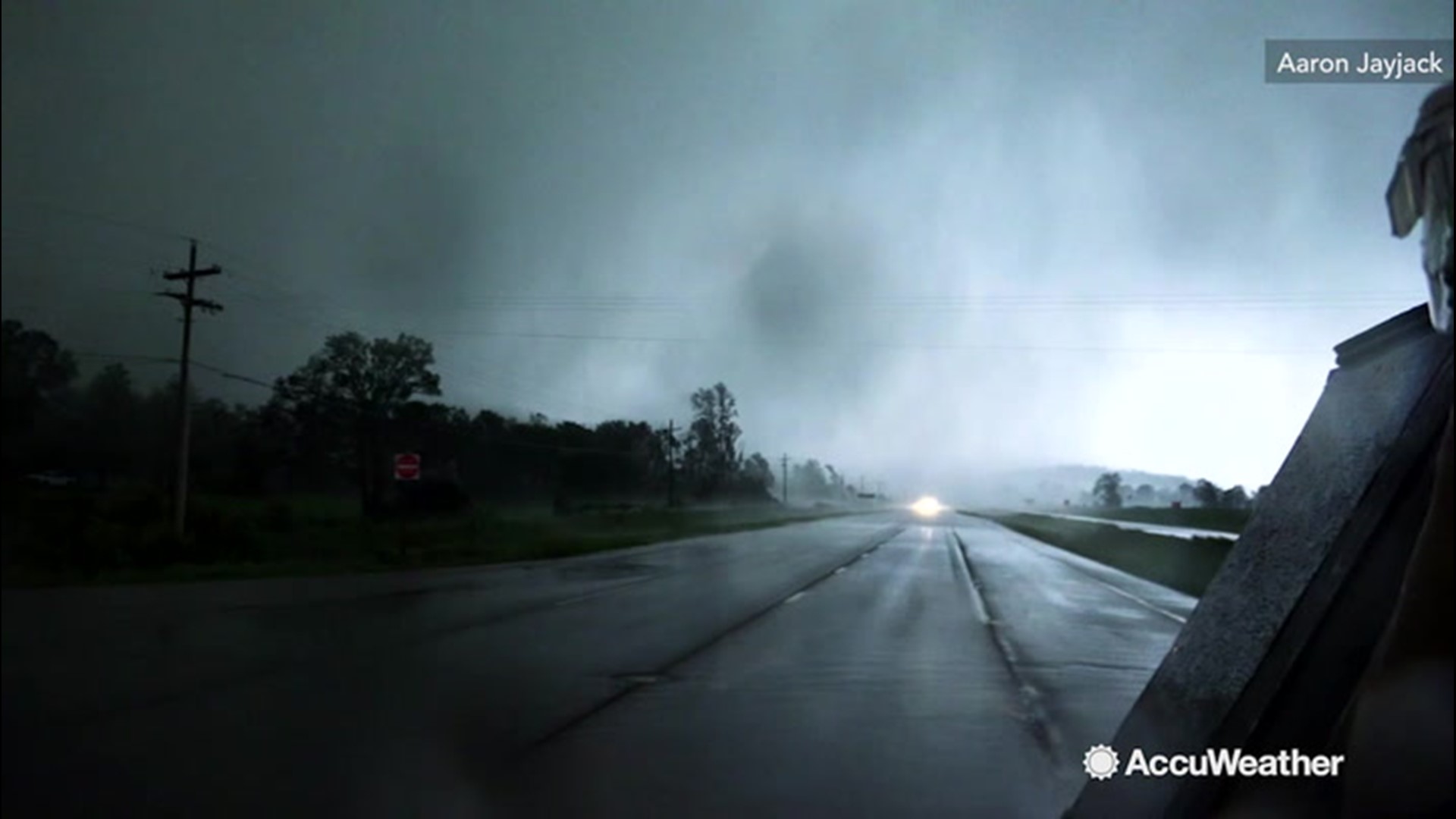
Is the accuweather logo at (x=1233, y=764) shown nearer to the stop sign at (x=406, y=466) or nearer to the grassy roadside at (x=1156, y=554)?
the grassy roadside at (x=1156, y=554)

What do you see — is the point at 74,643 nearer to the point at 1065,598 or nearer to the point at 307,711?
the point at 307,711

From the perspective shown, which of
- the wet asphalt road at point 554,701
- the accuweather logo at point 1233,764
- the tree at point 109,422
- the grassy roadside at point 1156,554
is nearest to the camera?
the accuweather logo at point 1233,764

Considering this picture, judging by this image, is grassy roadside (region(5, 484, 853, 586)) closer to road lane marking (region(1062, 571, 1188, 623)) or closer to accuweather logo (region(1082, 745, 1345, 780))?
accuweather logo (region(1082, 745, 1345, 780))

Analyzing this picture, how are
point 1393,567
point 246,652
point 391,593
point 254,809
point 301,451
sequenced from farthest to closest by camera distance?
point 391,593 → point 301,451 → point 246,652 → point 254,809 → point 1393,567

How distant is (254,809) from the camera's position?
568 cm

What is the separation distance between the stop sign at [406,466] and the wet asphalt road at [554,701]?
1.82 metres

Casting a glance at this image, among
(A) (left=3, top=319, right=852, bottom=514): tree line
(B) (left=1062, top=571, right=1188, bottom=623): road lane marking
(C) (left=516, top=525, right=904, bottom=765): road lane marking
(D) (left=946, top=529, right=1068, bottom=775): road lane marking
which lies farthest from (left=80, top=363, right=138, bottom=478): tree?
(B) (left=1062, top=571, right=1188, bottom=623): road lane marking

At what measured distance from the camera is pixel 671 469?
18.9 m

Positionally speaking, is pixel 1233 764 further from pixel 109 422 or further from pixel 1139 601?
pixel 1139 601

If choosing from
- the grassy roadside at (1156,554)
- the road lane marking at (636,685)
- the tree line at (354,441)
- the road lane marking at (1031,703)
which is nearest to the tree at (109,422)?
the tree line at (354,441)

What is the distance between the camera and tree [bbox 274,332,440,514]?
10.5 metres

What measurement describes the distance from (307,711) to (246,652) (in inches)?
151

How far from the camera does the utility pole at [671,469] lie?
1482 centimetres

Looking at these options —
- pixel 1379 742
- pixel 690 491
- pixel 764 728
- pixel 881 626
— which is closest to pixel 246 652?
pixel 764 728
